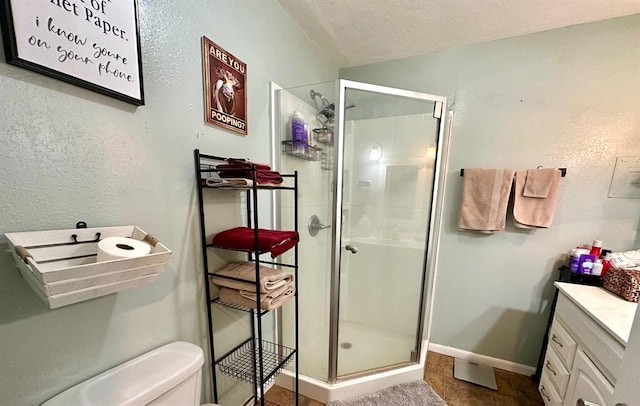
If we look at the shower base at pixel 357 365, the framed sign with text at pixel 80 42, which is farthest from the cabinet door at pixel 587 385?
the framed sign with text at pixel 80 42

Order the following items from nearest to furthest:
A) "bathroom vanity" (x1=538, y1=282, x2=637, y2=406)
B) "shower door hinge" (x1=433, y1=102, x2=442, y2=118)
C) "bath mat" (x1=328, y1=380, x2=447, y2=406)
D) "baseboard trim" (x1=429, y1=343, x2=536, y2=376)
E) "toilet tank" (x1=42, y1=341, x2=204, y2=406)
→ "toilet tank" (x1=42, y1=341, x2=204, y2=406)
"bathroom vanity" (x1=538, y1=282, x2=637, y2=406)
"bath mat" (x1=328, y1=380, x2=447, y2=406)
"shower door hinge" (x1=433, y1=102, x2=442, y2=118)
"baseboard trim" (x1=429, y1=343, x2=536, y2=376)

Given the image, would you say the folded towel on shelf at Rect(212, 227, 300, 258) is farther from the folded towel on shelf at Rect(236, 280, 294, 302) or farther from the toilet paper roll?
the toilet paper roll

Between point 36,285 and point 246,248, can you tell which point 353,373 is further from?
point 36,285

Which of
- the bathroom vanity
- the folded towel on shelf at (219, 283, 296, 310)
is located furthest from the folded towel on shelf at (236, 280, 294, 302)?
the bathroom vanity

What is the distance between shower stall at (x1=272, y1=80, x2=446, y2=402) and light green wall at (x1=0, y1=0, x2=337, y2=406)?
1.70 ft

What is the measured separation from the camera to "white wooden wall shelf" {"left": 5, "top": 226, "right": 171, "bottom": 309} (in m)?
0.49

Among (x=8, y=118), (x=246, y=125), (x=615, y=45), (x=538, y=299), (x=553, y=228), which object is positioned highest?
(x=615, y=45)

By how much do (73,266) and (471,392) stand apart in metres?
2.22

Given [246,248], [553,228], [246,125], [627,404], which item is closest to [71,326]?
[246,248]

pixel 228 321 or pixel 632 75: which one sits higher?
pixel 632 75

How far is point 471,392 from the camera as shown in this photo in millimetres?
1570

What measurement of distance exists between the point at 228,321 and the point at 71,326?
64 cm

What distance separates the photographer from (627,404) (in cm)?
47

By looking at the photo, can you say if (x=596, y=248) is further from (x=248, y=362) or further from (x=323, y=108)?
(x=248, y=362)
